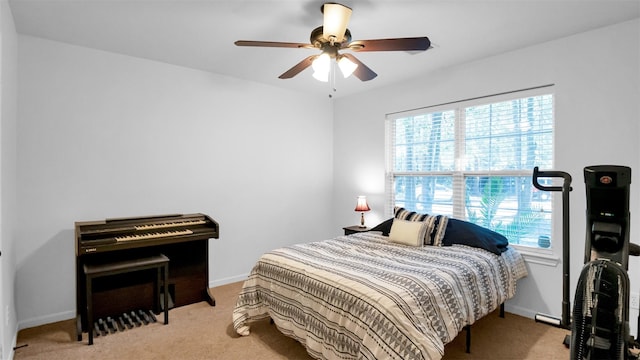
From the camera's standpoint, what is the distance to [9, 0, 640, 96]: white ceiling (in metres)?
2.39

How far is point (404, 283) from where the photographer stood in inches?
83.0

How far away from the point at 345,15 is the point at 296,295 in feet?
6.22

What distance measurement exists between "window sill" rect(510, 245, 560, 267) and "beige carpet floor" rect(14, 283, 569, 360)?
538 mm

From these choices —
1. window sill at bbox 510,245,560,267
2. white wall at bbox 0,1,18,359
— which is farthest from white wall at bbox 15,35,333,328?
window sill at bbox 510,245,560,267

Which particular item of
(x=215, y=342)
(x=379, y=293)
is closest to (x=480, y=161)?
(x=379, y=293)

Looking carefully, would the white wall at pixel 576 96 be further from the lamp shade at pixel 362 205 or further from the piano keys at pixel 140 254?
Answer: the piano keys at pixel 140 254

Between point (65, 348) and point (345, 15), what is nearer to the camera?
point (345, 15)

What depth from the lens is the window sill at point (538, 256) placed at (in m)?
3.02

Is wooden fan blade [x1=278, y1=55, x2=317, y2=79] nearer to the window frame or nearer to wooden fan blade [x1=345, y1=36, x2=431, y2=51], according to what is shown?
wooden fan blade [x1=345, y1=36, x2=431, y2=51]

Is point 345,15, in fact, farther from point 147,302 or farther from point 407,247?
point 147,302

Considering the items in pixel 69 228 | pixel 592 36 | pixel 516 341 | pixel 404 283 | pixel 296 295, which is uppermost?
pixel 592 36

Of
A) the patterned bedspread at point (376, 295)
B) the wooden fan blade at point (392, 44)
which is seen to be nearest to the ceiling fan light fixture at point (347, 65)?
the wooden fan blade at point (392, 44)

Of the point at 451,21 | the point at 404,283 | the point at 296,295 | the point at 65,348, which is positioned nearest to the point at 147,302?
the point at 65,348

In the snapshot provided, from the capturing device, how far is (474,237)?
3.09m
